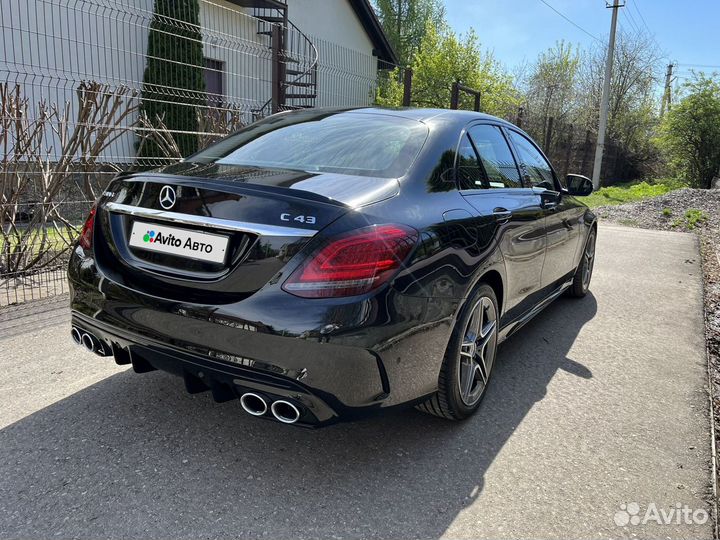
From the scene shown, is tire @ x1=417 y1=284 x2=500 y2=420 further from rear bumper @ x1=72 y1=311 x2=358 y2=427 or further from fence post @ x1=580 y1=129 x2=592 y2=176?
fence post @ x1=580 y1=129 x2=592 y2=176

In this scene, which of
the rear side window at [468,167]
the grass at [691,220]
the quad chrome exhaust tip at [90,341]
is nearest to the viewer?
the quad chrome exhaust tip at [90,341]

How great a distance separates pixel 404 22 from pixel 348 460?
129 feet

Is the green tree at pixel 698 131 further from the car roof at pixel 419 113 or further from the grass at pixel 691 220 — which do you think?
the car roof at pixel 419 113

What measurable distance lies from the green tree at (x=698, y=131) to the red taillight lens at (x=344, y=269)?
2250 cm

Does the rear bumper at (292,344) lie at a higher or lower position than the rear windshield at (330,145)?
lower

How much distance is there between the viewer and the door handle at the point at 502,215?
3172mm

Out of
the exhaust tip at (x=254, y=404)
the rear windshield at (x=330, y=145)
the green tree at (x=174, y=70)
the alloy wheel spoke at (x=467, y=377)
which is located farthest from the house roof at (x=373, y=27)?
the exhaust tip at (x=254, y=404)

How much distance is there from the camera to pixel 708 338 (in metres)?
4.64

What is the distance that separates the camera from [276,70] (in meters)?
7.09

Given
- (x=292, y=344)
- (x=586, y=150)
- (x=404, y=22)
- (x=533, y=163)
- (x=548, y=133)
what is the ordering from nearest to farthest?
(x=292, y=344) < (x=533, y=163) < (x=548, y=133) < (x=586, y=150) < (x=404, y=22)

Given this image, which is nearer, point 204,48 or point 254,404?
point 254,404

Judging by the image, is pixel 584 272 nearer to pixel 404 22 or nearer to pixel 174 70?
pixel 174 70

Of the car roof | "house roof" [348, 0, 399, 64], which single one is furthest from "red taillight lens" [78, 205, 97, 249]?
"house roof" [348, 0, 399, 64]

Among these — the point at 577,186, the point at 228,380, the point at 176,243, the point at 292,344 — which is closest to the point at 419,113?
the point at 176,243
